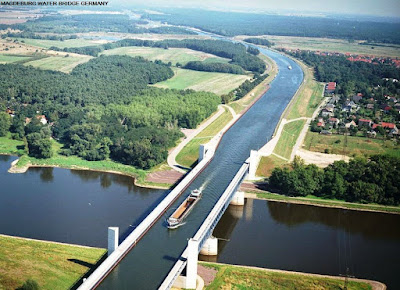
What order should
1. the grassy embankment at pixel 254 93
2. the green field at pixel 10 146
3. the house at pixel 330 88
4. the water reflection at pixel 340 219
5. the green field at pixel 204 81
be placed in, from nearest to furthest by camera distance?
the water reflection at pixel 340 219, the green field at pixel 10 146, the grassy embankment at pixel 254 93, the green field at pixel 204 81, the house at pixel 330 88

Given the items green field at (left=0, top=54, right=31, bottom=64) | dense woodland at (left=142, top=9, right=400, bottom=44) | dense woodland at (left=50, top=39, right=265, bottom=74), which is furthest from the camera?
dense woodland at (left=142, top=9, right=400, bottom=44)

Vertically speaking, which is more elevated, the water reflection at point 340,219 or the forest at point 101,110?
the forest at point 101,110

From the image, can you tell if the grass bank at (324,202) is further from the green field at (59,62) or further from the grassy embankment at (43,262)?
the green field at (59,62)

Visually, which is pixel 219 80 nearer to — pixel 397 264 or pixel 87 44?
pixel 87 44

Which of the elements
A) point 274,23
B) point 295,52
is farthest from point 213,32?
point 295,52

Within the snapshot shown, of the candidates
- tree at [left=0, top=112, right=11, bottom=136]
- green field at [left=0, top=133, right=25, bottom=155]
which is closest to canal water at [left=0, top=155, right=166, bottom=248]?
green field at [left=0, top=133, right=25, bottom=155]

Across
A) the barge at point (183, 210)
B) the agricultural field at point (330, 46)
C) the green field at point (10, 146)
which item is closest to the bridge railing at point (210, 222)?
the barge at point (183, 210)

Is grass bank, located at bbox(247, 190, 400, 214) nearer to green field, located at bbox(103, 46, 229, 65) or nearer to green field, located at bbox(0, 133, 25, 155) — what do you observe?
green field, located at bbox(0, 133, 25, 155)

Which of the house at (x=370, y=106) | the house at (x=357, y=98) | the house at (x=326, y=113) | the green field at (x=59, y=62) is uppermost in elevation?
the green field at (x=59, y=62)
